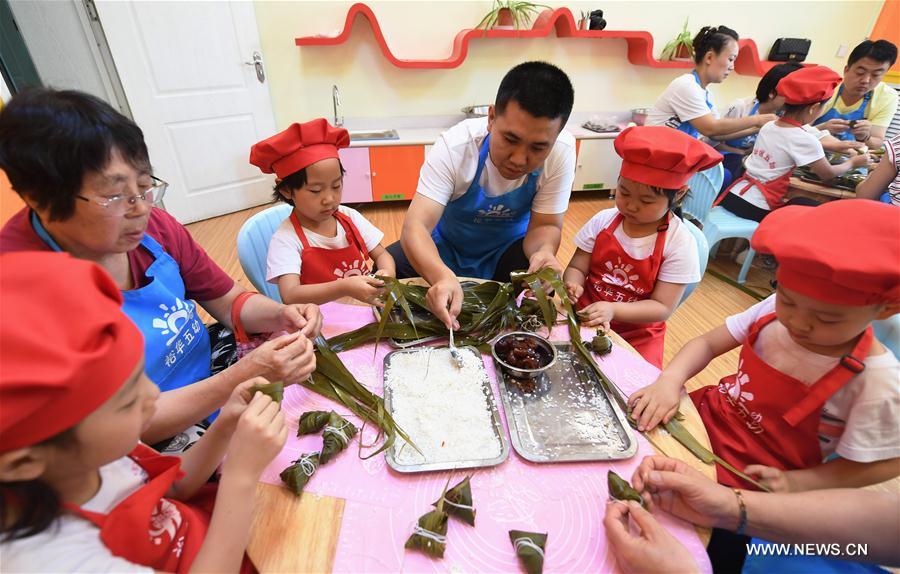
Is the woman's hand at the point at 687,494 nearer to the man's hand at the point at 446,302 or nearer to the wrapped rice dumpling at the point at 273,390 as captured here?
the man's hand at the point at 446,302

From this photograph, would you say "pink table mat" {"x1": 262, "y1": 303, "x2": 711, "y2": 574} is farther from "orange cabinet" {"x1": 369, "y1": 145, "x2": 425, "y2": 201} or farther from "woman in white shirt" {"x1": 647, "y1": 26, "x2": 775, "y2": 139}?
"orange cabinet" {"x1": 369, "y1": 145, "x2": 425, "y2": 201}

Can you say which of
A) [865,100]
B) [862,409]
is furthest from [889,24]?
[862,409]

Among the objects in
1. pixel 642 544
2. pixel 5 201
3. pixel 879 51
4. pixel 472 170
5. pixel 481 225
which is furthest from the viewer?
pixel 879 51

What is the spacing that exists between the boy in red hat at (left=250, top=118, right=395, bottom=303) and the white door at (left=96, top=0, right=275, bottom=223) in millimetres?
2913

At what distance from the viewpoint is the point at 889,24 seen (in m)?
4.96

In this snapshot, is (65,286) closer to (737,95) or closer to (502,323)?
(502,323)

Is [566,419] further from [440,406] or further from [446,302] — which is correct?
[446,302]

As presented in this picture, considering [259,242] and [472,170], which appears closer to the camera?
[259,242]

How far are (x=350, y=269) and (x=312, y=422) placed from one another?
0.96 m

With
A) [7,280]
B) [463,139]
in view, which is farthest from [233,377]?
[463,139]

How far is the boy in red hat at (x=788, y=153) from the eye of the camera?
2.83 meters

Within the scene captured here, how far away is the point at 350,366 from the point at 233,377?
1.02ft

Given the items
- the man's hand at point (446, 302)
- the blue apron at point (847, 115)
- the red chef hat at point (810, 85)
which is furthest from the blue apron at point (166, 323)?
the blue apron at point (847, 115)

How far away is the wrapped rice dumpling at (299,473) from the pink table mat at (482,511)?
0.02 meters
